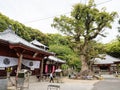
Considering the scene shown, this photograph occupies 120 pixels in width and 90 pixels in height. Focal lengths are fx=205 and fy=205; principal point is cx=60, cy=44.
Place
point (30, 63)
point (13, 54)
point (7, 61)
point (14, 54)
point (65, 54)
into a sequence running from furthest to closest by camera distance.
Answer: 1. point (65, 54)
2. point (30, 63)
3. point (14, 54)
4. point (13, 54)
5. point (7, 61)

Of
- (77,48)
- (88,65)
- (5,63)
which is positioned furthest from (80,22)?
(5,63)

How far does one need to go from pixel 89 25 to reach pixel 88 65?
6.43m

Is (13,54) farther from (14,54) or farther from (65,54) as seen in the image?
(65,54)

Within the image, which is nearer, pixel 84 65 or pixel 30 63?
pixel 30 63

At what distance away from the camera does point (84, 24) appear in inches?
1220

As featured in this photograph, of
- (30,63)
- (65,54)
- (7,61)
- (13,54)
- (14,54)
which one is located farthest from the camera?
(65,54)

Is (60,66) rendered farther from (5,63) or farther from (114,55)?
(114,55)

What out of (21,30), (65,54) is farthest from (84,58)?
(21,30)

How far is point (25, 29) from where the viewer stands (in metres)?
34.3

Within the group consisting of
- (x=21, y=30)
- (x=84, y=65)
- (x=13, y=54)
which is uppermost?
(x=21, y=30)

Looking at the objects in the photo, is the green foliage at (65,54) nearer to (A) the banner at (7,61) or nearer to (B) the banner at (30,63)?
(B) the banner at (30,63)

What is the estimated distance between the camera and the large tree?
2959cm

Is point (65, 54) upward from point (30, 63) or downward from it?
upward

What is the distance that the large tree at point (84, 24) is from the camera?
29.6 meters
